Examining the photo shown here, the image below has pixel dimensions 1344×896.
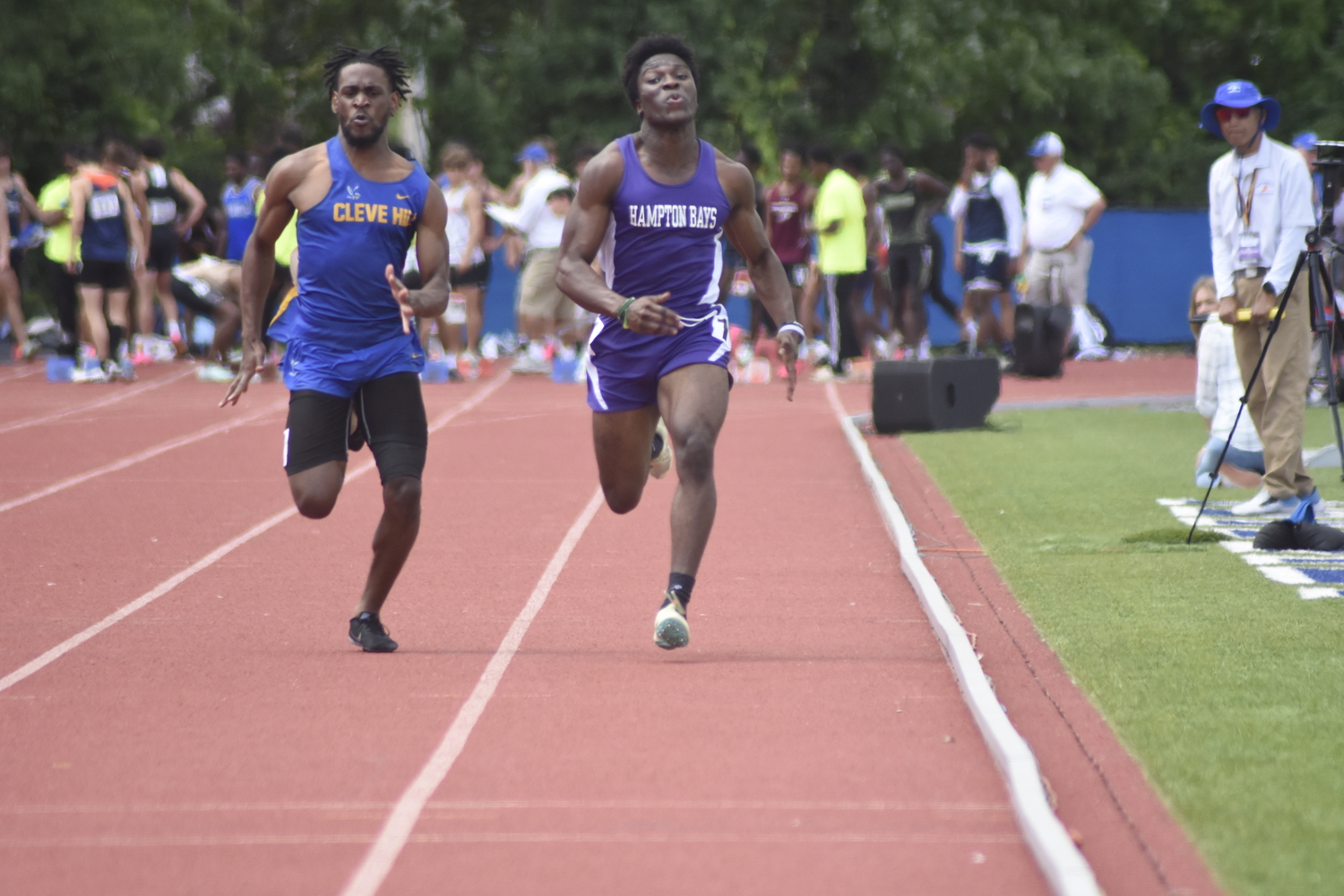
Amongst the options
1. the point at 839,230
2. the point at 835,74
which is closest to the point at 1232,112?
the point at 839,230

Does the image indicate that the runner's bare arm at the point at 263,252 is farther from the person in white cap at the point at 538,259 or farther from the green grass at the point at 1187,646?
the person in white cap at the point at 538,259

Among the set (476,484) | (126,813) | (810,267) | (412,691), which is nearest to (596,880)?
(126,813)

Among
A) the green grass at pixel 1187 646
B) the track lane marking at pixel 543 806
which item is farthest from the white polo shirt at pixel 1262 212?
the track lane marking at pixel 543 806

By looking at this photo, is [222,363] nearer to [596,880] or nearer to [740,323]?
[740,323]

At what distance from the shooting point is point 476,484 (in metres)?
11.0

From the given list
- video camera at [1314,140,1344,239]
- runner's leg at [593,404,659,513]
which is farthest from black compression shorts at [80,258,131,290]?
video camera at [1314,140,1344,239]

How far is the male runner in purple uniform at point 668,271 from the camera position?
6.18m

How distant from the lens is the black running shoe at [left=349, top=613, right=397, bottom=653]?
638 cm

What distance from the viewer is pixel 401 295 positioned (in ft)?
19.9

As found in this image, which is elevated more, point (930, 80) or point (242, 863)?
point (930, 80)

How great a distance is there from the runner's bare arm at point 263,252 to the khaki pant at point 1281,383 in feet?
15.4

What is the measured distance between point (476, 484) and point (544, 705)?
5.52 m

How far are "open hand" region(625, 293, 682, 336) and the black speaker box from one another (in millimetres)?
7365

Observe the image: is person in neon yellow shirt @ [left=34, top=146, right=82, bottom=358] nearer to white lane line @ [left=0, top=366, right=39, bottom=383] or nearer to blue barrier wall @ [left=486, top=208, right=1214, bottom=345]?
white lane line @ [left=0, top=366, right=39, bottom=383]
